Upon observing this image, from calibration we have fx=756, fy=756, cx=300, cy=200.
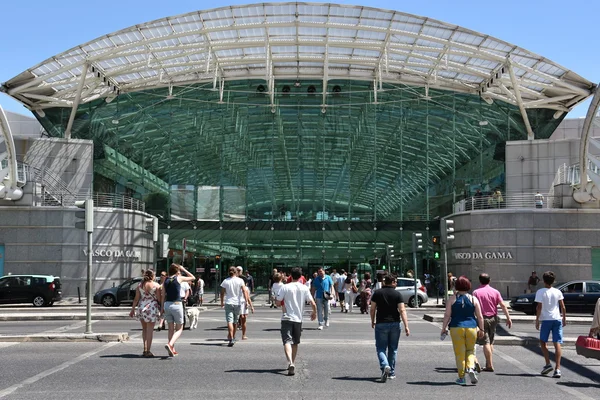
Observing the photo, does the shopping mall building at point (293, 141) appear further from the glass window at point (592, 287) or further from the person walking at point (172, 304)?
the person walking at point (172, 304)

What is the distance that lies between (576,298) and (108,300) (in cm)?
1872

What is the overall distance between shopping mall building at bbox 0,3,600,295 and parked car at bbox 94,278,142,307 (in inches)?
215

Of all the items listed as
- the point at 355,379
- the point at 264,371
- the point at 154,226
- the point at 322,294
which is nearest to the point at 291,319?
the point at 264,371

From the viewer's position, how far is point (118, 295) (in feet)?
104

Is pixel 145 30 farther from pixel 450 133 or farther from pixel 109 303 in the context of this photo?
pixel 450 133

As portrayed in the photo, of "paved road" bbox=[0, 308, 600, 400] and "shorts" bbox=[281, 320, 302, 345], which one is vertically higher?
"shorts" bbox=[281, 320, 302, 345]

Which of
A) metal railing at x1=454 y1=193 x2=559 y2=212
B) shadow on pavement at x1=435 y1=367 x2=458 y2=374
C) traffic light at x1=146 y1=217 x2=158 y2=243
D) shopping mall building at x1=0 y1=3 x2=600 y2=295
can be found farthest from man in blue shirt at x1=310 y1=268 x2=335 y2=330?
metal railing at x1=454 y1=193 x2=559 y2=212

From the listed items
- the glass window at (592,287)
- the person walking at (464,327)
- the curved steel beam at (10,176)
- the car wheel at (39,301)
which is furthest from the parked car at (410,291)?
the person walking at (464,327)

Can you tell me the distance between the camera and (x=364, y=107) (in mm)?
43938

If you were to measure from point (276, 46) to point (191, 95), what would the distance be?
273 inches

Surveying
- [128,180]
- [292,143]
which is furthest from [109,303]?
[292,143]

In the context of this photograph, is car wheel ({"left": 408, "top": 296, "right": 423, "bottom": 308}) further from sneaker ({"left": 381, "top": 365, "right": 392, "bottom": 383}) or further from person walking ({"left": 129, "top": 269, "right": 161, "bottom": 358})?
sneaker ({"left": 381, "top": 365, "right": 392, "bottom": 383})

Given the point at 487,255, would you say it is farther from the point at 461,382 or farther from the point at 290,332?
the point at 461,382

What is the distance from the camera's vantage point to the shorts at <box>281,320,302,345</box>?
1186 centimetres
